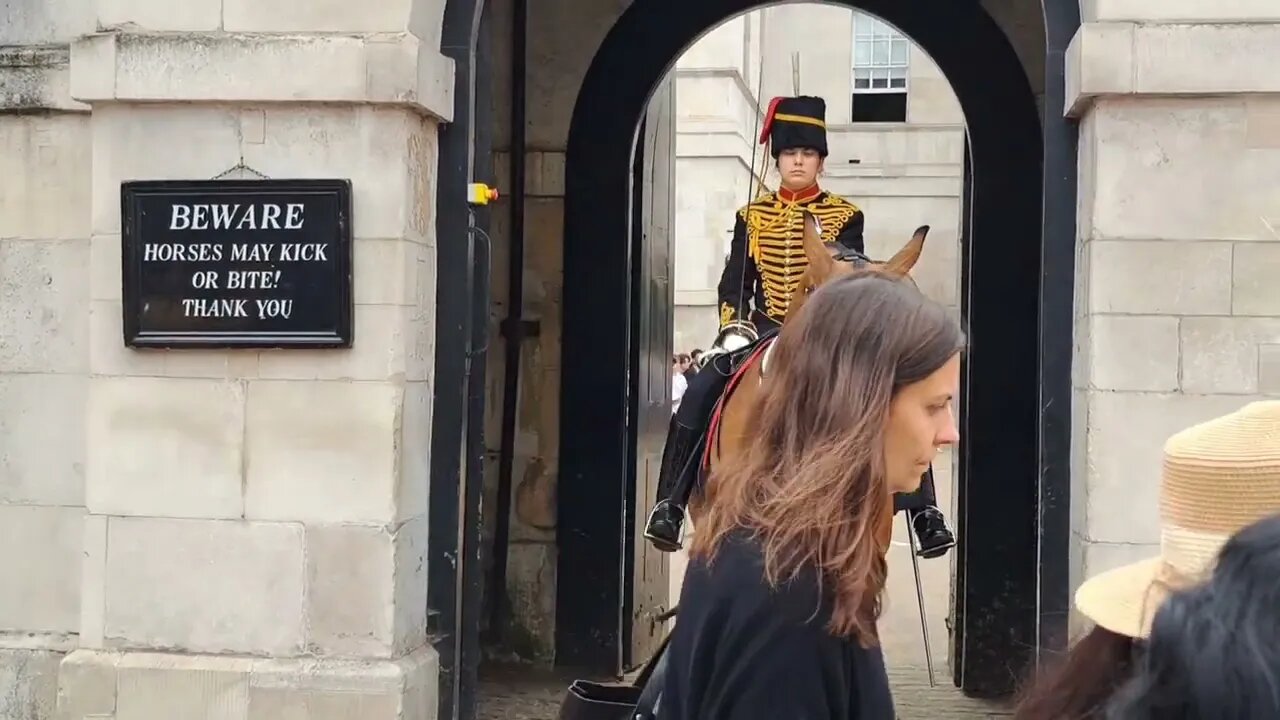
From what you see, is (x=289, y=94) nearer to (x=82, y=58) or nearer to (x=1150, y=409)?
(x=82, y=58)

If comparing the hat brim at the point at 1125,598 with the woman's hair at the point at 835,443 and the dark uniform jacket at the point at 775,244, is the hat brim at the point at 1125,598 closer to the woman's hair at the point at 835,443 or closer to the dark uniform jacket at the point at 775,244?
the woman's hair at the point at 835,443

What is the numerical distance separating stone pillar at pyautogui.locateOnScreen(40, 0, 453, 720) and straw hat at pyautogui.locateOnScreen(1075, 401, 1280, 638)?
3.70 meters

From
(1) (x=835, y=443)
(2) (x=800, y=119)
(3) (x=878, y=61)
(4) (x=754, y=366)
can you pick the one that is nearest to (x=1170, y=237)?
(4) (x=754, y=366)

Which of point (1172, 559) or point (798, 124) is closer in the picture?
point (1172, 559)

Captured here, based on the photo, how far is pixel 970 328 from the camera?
23.8 feet

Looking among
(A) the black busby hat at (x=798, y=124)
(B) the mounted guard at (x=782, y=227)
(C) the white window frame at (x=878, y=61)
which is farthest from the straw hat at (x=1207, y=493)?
(C) the white window frame at (x=878, y=61)

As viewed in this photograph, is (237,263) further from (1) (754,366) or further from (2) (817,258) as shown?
(2) (817,258)

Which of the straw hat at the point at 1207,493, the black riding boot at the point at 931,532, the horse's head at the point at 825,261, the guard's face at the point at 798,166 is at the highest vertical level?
the guard's face at the point at 798,166

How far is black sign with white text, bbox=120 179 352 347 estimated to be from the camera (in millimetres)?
5008

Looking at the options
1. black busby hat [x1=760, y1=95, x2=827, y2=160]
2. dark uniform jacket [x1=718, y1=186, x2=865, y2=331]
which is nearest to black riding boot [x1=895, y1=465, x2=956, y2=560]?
dark uniform jacket [x1=718, y1=186, x2=865, y2=331]

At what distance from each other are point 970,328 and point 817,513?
5.39 metres

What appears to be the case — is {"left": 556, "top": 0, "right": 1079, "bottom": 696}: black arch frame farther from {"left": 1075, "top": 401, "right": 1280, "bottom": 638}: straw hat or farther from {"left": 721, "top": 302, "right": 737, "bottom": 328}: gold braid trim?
{"left": 1075, "top": 401, "right": 1280, "bottom": 638}: straw hat

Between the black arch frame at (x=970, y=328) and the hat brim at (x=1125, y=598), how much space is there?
4.86m

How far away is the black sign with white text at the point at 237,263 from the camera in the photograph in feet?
16.4
